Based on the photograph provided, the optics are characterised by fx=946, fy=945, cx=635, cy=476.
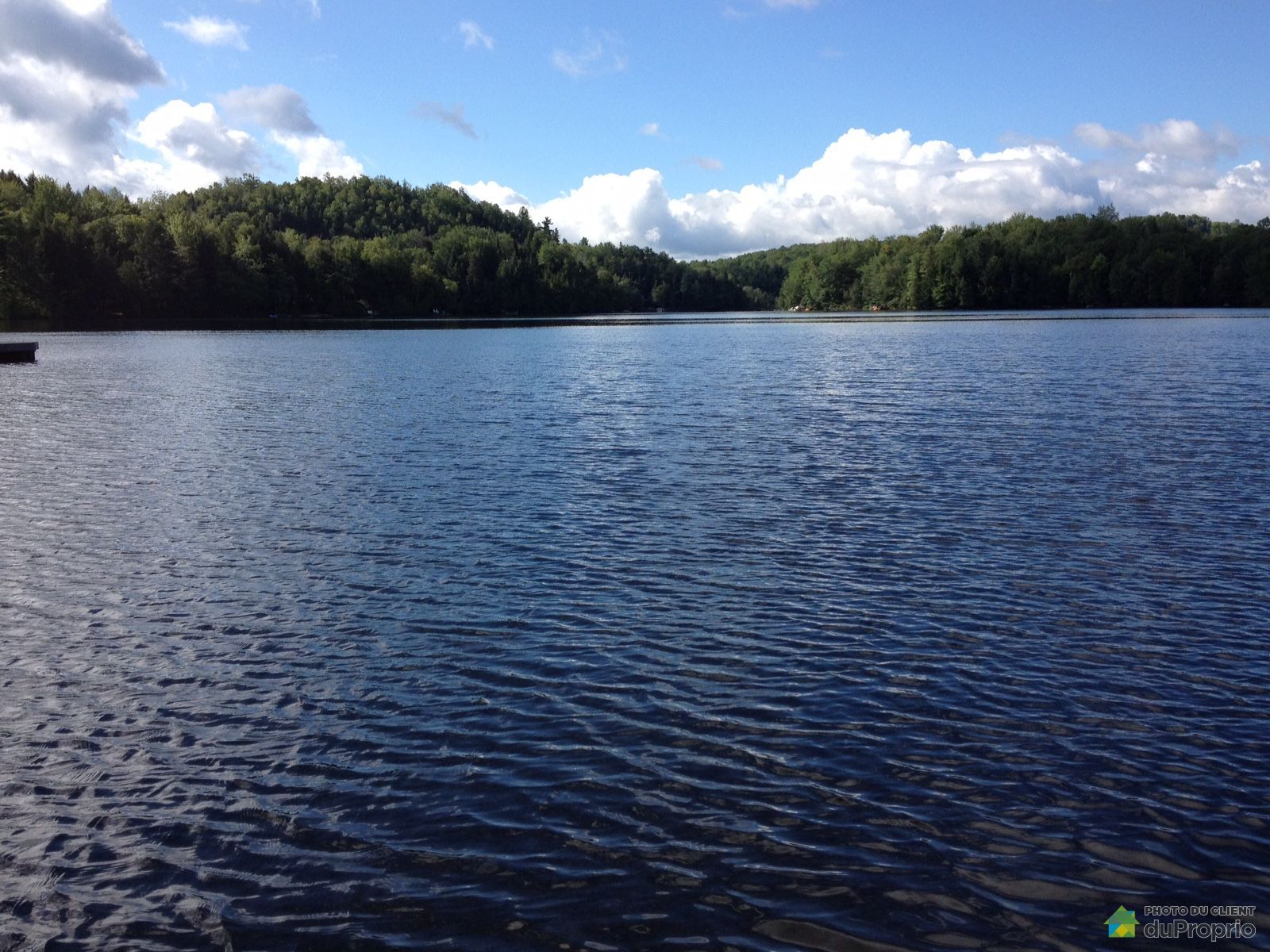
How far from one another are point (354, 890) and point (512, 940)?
5.43 feet

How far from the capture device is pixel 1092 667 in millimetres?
13461

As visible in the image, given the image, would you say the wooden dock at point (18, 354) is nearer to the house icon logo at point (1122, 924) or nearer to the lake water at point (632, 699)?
the lake water at point (632, 699)

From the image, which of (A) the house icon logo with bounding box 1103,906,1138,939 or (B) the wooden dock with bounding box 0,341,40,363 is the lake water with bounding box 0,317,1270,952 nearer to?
(A) the house icon logo with bounding box 1103,906,1138,939

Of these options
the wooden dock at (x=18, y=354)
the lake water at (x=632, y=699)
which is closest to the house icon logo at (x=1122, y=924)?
the lake water at (x=632, y=699)

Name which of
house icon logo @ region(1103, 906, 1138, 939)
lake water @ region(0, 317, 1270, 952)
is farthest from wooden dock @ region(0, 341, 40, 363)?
house icon logo @ region(1103, 906, 1138, 939)

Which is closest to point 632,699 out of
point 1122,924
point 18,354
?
point 1122,924

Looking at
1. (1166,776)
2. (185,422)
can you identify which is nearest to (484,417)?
(185,422)

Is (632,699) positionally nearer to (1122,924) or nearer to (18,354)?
(1122,924)

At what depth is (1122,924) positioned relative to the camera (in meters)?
8.09

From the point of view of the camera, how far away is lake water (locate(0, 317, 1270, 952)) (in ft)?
27.7

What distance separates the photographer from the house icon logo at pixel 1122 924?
7.96 meters

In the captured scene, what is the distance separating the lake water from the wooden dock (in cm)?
4694

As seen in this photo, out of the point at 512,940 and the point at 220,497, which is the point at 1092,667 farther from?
the point at 220,497

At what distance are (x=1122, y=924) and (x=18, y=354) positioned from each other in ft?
266
